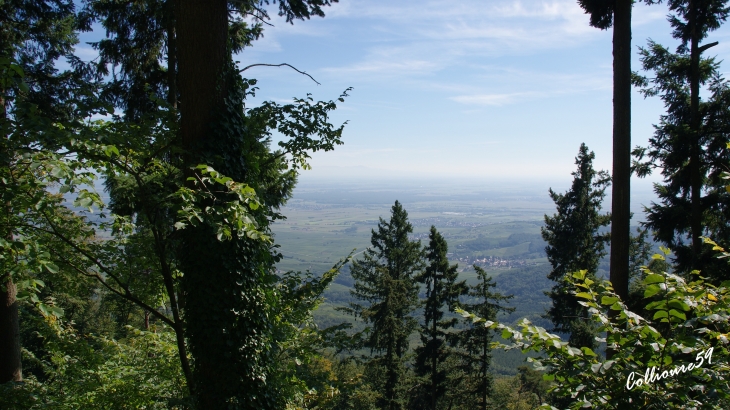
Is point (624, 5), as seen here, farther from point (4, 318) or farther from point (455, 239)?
point (455, 239)

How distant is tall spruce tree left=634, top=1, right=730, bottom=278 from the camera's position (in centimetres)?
804

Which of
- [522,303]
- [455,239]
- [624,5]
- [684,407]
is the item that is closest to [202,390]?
[684,407]

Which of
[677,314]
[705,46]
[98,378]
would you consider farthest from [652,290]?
[705,46]

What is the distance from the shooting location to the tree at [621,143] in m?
5.09

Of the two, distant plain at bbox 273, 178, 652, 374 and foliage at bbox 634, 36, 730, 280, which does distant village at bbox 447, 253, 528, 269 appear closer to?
distant plain at bbox 273, 178, 652, 374

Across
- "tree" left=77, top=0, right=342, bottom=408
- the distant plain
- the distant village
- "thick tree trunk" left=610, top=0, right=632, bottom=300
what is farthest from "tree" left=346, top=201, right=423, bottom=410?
the distant village

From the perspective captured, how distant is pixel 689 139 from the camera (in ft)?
26.0

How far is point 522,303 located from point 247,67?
90844 millimetres

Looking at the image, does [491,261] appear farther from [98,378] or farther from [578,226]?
[98,378]

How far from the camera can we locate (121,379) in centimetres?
448

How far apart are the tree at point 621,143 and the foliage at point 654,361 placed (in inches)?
128

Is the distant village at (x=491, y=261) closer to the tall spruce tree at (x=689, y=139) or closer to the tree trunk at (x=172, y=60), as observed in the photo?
the tall spruce tree at (x=689, y=139)

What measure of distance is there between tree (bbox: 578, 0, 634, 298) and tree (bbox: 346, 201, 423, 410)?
10168mm

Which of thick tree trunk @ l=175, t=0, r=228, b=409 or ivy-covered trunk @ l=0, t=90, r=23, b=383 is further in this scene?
ivy-covered trunk @ l=0, t=90, r=23, b=383
